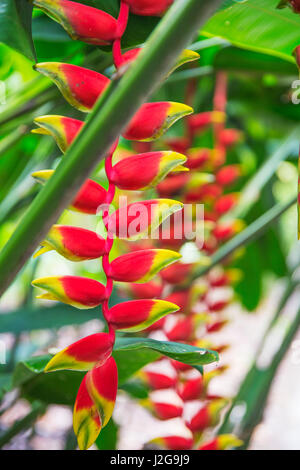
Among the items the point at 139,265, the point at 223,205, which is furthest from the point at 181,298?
the point at 139,265

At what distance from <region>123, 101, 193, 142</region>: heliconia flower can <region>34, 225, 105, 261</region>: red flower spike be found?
0.04 metres

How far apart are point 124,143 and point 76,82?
47 cm

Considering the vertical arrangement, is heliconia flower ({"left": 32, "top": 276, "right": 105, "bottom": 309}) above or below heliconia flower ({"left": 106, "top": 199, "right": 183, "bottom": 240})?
below

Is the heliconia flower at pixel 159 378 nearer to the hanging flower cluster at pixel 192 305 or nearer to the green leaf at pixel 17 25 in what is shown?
the hanging flower cluster at pixel 192 305

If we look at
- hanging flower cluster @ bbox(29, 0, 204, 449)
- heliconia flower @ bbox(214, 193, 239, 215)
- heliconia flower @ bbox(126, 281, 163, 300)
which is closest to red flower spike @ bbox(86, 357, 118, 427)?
hanging flower cluster @ bbox(29, 0, 204, 449)

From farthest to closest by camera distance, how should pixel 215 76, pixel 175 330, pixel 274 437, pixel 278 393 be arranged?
pixel 278 393 < pixel 274 437 < pixel 215 76 < pixel 175 330

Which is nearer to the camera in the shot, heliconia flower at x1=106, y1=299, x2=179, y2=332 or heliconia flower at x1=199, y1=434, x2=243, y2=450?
heliconia flower at x1=106, y1=299, x2=179, y2=332

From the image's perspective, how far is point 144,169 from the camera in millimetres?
229

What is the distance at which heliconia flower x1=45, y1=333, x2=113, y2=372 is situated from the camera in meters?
0.22

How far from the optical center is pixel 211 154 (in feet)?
1.79

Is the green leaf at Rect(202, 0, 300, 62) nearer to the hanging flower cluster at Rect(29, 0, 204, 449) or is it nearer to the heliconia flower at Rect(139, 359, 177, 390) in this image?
the hanging flower cluster at Rect(29, 0, 204, 449)
